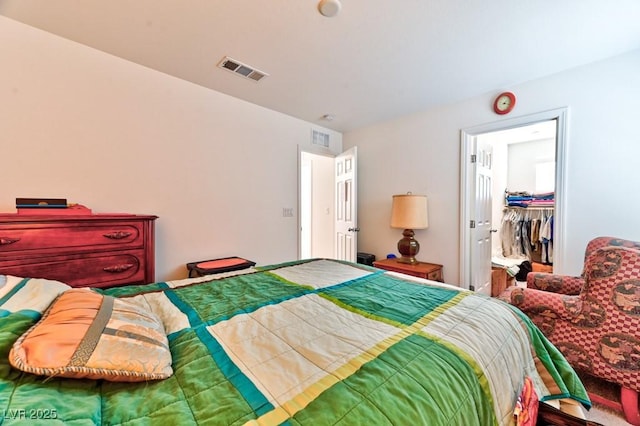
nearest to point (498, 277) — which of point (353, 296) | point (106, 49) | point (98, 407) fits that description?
point (353, 296)

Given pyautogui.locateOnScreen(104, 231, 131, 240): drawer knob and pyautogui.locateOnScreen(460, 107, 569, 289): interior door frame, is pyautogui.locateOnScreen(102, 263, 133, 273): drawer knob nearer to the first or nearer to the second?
pyautogui.locateOnScreen(104, 231, 131, 240): drawer knob

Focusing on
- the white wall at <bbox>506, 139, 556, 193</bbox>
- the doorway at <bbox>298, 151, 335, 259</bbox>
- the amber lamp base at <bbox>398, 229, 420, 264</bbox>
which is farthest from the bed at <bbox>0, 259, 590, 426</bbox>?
the white wall at <bbox>506, 139, 556, 193</bbox>

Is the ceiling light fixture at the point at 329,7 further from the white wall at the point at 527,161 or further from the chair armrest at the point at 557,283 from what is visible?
the white wall at the point at 527,161

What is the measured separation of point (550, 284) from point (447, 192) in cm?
135

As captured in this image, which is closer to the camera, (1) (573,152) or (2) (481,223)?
(1) (573,152)

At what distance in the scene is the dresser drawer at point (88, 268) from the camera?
147cm

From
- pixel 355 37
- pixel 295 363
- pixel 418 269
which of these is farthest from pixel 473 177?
pixel 295 363

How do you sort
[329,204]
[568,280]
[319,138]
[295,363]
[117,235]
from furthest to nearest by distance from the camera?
[329,204] < [319,138] < [568,280] < [117,235] < [295,363]

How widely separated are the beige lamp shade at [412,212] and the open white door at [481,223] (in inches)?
21.1

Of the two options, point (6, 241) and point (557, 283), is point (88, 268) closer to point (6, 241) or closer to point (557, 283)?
point (6, 241)

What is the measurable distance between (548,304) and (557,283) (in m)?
0.56

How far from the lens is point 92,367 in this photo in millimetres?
576

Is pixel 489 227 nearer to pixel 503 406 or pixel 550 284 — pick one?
pixel 550 284

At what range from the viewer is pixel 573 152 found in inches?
88.6
